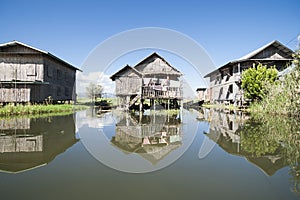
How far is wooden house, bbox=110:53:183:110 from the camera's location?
19.3m

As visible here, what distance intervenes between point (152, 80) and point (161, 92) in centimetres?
441

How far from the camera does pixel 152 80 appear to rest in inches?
907

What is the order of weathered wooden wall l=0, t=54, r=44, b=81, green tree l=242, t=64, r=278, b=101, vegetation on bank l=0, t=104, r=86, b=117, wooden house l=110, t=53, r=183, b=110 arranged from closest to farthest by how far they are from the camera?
vegetation on bank l=0, t=104, r=86, b=117 → weathered wooden wall l=0, t=54, r=44, b=81 → green tree l=242, t=64, r=278, b=101 → wooden house l=110, t=53, r=183, b=110

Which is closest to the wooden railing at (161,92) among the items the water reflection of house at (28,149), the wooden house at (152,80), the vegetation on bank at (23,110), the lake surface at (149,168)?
the wooden house at (152,80)

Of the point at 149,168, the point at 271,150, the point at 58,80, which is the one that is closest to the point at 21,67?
the point at 58,80

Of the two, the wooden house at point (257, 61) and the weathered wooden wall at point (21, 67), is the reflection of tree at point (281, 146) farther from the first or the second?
the weathered wooden wall at point (21, 67)

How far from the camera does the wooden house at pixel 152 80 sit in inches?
760

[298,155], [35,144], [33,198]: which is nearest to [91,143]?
[35,144]

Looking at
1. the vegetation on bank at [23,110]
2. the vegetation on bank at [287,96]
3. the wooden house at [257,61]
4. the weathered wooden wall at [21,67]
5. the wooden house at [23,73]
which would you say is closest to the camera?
the vegetation on bank at [287,96]

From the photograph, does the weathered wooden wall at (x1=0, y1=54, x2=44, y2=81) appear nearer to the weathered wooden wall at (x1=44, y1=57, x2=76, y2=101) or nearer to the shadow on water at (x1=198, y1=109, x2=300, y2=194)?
the weathered wooden wall at (x1=44, y1=57, x2=76, y2=101)

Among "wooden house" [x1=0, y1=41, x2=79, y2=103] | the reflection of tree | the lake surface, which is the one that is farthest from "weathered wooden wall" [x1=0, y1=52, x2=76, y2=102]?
the reflection of tree

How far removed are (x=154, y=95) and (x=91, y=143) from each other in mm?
12426

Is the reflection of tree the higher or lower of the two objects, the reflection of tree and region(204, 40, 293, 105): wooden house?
the lower

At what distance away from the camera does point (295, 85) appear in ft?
35.6
